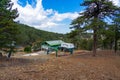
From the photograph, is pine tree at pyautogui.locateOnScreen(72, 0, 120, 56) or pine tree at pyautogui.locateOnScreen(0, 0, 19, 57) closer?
pine tree at pyautogui.locateOnScreen(0, 0, 19, 57)

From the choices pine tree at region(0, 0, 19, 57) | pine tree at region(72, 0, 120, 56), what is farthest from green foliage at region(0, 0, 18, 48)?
pine tree at region(72, 0, 120, 56)

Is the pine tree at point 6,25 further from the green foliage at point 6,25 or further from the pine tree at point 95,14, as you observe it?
the pine tree at point 95,14

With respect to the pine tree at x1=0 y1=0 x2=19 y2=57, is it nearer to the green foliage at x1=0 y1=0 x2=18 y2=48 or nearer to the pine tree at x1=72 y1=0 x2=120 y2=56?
the green foliage at x1=0 y1=0 x2=18 y2=48

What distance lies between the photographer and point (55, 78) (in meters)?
10.5

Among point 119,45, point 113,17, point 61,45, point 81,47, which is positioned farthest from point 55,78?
point 81,47

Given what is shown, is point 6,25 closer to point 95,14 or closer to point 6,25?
point 6,25

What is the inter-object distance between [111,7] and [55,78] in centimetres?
1399

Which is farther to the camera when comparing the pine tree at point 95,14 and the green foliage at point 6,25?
the pine tree at point 95,14

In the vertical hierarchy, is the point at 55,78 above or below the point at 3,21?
below

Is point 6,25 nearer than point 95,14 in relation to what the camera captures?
Yes

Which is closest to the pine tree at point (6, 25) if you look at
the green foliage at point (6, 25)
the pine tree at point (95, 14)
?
the green foliage at point (6, 25)

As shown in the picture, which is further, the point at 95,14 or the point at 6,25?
the point at 95,14

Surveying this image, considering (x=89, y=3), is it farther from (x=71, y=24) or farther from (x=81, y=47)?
(x=81, y=47)

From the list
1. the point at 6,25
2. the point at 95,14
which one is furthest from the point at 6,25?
the point at 95,14
